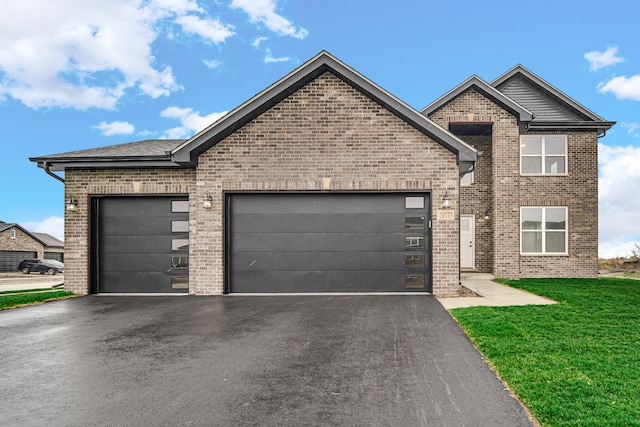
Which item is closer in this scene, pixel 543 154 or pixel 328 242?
pixel 328 242

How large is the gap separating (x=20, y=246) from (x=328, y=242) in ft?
137

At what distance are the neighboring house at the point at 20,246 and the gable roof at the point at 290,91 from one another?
37.2m

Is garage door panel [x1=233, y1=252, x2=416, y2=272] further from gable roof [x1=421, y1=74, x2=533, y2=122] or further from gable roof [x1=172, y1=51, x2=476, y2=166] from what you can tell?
gable roof [x1=421, y1=74, x2=533, y2=122]

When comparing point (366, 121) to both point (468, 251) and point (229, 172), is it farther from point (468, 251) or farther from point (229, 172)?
point (468, 251)

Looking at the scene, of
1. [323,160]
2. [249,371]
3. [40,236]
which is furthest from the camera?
[40,236]

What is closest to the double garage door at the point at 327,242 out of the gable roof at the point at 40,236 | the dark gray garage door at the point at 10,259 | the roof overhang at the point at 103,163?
the roof overhang at the point at 103,163

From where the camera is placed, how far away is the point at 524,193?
1595cm

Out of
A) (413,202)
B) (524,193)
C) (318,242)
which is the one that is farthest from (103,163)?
(524,193)

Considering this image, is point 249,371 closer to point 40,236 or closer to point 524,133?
point 524,133

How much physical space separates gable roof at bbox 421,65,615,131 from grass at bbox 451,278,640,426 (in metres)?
8.63

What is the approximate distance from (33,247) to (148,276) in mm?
39182

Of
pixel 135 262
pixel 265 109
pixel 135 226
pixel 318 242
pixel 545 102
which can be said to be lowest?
pixel 135 262

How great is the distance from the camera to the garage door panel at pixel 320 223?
412 inches

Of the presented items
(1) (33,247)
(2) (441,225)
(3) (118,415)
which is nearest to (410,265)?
(2) (441,225)
